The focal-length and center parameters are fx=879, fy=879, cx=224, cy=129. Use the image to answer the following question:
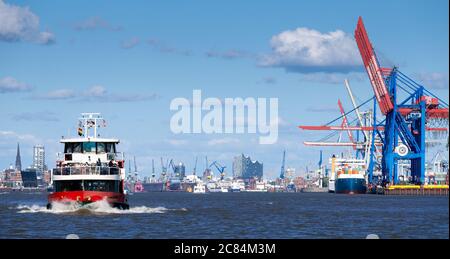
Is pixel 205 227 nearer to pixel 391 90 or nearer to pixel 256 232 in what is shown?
pixel 256 232

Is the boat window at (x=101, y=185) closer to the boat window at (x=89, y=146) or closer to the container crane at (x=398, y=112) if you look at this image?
the boat window at (x=89, y=146)

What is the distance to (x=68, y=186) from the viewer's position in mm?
70000

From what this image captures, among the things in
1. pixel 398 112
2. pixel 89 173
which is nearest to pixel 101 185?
pixel 89 173

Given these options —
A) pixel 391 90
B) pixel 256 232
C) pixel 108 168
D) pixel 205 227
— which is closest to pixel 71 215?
pixel 108 168

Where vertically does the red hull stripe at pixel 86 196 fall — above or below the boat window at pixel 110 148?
below

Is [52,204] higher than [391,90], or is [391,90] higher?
[391,90]

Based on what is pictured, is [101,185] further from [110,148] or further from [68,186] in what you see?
[110,148]

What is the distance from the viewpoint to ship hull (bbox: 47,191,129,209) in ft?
226

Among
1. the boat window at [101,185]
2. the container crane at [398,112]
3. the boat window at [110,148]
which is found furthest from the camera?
the container crane at [398,112]

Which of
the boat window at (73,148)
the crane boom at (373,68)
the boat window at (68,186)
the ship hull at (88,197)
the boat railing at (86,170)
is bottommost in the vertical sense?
the ship hull at (88,197)

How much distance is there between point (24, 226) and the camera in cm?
5772

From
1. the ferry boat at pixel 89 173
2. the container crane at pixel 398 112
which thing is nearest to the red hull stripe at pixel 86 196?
the ferry boat at pixel 89 173

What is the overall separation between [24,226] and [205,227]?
11.9 m

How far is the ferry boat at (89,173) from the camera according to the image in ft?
227
